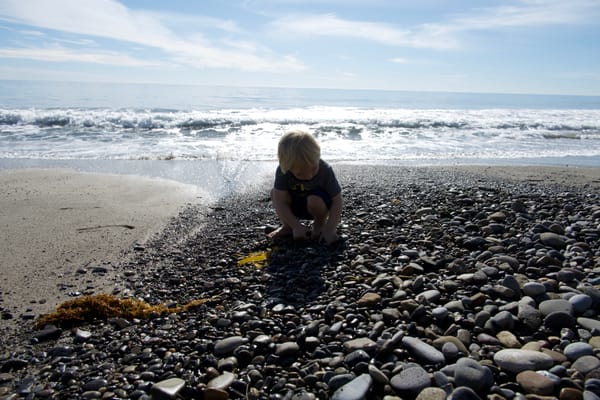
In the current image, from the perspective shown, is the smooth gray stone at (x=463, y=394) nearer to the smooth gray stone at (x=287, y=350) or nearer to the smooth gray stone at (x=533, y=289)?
the smooth gray stone at (x=287, y=350)

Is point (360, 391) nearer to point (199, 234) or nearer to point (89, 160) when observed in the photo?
point (199, 234)

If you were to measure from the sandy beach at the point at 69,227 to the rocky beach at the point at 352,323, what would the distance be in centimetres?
30

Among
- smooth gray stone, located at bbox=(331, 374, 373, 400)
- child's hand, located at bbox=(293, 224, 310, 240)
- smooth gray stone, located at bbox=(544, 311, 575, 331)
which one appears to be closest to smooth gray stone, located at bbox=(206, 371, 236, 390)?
smooth gray stone, located at bbox=(331, 374, 373, 400)

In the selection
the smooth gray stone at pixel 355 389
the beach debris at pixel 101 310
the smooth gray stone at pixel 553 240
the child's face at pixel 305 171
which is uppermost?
the child's face at pixel 305 171

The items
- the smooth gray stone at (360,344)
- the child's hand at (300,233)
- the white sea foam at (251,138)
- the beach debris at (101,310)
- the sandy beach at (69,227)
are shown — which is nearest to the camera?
the smooth gray stone at (360,344)

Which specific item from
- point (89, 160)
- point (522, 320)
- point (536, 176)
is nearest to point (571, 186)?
point (536, 176)

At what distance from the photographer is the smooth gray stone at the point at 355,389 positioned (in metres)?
1.91

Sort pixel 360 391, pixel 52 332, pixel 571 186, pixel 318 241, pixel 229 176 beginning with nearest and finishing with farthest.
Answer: pixel 360 391 → pixel 52 332 → pixel 318 241 → pixel 571 186 → pixel 229 176

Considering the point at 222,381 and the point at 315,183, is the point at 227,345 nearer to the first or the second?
the point at 222,381

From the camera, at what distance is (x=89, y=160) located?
1066 centimetres

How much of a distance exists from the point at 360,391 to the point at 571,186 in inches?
296

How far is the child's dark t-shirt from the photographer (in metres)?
4.18

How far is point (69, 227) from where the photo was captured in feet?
17.4

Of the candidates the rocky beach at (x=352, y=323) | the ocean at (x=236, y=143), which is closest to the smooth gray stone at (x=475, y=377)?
the rocky beach at (x=352, y=323)
